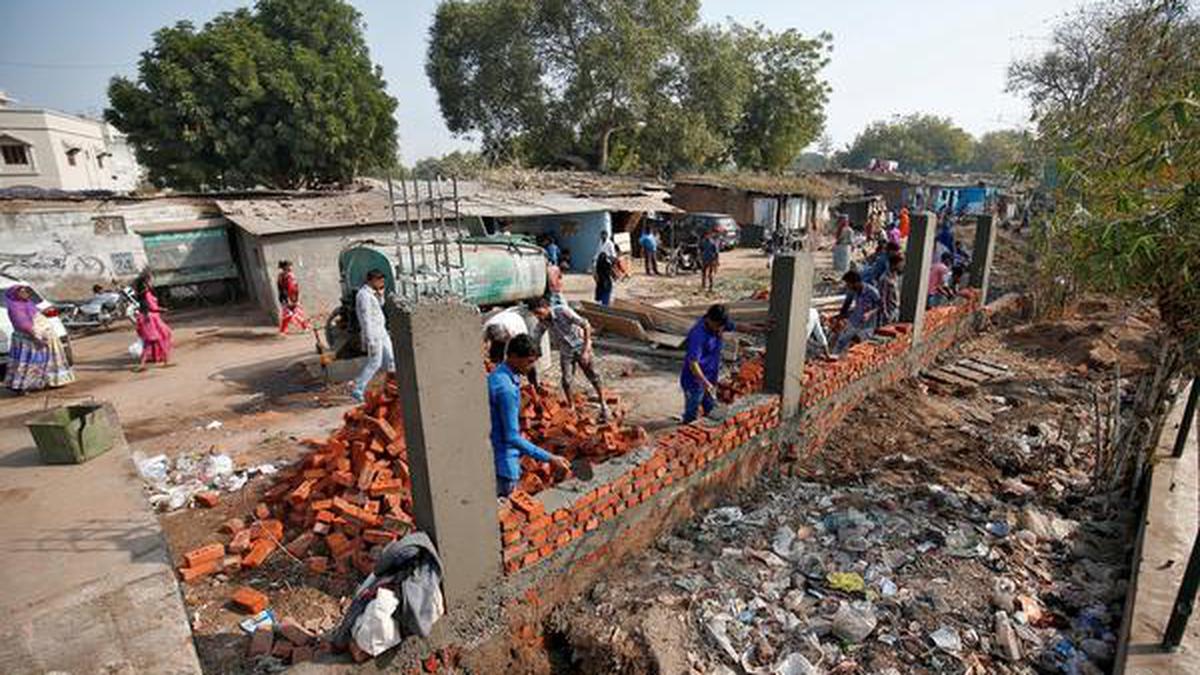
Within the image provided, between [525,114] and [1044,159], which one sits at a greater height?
Result: [525,114]

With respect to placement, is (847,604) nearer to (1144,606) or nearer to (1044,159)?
(1144,606)

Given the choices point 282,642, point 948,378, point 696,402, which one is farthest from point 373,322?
point 948,378

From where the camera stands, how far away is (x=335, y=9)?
20859mm

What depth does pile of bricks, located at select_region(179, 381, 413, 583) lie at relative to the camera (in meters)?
4.21

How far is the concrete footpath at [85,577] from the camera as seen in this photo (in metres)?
3.38

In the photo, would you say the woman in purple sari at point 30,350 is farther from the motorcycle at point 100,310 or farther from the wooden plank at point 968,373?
the wooden plank at point 968,373

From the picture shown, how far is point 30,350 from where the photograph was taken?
795cm

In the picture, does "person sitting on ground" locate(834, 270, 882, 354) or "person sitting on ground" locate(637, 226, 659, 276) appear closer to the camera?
"person sitting on ground" locate(834, 270, 882, 354)

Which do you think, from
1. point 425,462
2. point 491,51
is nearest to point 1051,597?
point 425,462

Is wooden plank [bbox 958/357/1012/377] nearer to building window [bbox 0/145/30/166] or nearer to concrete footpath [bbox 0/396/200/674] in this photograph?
concrete footpath [bbox 0/396/200/674]

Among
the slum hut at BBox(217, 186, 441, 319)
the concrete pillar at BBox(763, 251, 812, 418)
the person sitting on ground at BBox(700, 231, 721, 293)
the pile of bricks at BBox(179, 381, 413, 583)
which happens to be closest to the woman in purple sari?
the slum hut at BBox(217, 186, 441, 319)

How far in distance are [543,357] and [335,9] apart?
760 inches

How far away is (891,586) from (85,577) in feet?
17.8

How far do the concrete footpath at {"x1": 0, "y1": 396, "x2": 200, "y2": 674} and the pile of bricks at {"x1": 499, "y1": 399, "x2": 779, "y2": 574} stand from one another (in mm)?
1923
